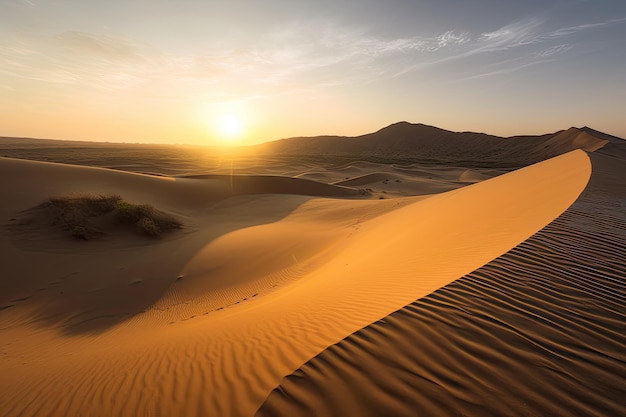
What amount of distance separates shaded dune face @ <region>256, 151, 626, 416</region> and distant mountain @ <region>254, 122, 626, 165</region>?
63.2 meters

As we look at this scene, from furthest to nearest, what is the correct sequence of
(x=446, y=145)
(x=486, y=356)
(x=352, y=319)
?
(x=446, y=145) → (x=352, y=319) → (x=486, y=356)

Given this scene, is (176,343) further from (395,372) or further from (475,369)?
(475,369)


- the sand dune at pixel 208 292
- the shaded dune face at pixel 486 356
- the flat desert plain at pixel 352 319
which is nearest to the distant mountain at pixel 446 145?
the sand dune at pixel 208 292

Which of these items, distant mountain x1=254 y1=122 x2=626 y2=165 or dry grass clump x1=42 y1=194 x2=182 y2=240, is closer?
dry grass clump x1=42 y1=194 x2=182 y2=240

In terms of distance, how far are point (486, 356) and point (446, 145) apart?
107 metres

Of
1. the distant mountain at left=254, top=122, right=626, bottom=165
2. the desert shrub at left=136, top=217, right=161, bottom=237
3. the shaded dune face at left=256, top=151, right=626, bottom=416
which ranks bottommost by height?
the desert shrub at left=136, top=217, right=161, bottom=237

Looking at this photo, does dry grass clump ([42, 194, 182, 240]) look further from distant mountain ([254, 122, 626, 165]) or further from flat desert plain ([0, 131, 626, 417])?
distant mountain ([254, 122, 626, 165])

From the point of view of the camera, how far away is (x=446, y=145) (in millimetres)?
99000

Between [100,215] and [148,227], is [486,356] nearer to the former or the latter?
[148,227]

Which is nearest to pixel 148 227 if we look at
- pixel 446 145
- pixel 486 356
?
pixel 486 356

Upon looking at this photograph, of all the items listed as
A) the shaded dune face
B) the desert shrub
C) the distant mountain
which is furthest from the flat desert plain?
the distant mountain

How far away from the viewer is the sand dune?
2967mm

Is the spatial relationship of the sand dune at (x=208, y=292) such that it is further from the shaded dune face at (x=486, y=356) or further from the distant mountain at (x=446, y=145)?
the distant mountain at (x=446, y=145)

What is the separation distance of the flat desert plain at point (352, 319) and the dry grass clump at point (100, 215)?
85cm
